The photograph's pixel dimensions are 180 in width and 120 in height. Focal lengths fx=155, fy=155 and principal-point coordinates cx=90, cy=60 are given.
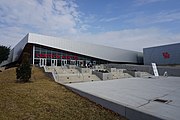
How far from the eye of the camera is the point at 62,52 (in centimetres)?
4038

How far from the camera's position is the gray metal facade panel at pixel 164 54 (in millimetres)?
41281

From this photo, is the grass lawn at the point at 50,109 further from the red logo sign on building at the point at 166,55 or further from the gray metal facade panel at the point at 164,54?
the red logo sign on building at the point at 166,55

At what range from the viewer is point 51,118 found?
4949mm

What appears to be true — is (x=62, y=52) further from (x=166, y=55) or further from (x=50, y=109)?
(x=50, y=109)

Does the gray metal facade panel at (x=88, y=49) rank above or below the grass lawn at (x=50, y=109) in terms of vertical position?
above

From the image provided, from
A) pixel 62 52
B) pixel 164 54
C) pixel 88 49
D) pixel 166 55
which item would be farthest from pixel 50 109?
pixel 164 54

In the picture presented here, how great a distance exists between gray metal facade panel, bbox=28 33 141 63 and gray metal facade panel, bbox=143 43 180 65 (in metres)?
8.62

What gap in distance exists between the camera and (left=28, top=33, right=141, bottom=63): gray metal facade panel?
1393 inches

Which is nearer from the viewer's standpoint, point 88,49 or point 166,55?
point 166,55

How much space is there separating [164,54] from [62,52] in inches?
1131

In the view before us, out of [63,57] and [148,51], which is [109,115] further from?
[148,51]

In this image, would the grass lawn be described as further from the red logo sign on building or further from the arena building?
the red logo sign on building

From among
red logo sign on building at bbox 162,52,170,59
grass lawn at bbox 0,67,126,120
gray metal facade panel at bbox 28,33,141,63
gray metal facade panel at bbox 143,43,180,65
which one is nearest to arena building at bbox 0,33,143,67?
gray metal facade panel at bbox 28,33,141,63

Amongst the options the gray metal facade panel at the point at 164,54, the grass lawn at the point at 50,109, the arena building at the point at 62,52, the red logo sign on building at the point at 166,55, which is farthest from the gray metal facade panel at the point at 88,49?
the grass lawn at the point at 50,109
